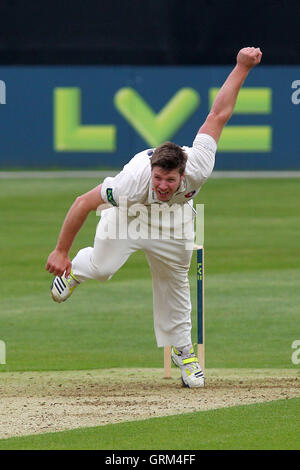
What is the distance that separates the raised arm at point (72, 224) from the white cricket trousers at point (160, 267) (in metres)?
0.37

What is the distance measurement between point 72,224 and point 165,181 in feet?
2.28

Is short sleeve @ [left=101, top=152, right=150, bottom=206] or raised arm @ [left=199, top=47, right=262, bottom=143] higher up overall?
raised arm @ [left=199, top=47, right=262, bottom=143]

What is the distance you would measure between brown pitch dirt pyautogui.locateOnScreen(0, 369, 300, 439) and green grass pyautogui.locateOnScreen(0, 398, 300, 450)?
212 mm

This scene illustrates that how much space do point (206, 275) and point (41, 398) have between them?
20.6ft

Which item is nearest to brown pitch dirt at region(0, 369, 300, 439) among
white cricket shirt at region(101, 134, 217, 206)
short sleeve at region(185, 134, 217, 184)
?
white cricket shirt at region(101, 134, 217, 206)

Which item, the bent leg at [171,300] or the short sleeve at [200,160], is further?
the bent leg at [171,300]

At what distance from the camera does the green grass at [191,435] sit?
5.85 meters

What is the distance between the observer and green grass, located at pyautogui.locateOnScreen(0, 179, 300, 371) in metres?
9.59

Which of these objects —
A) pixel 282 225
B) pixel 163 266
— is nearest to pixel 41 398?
pixel 163 266

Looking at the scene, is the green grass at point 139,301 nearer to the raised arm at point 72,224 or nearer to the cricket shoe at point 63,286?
the cricket shoe at point 63,286
